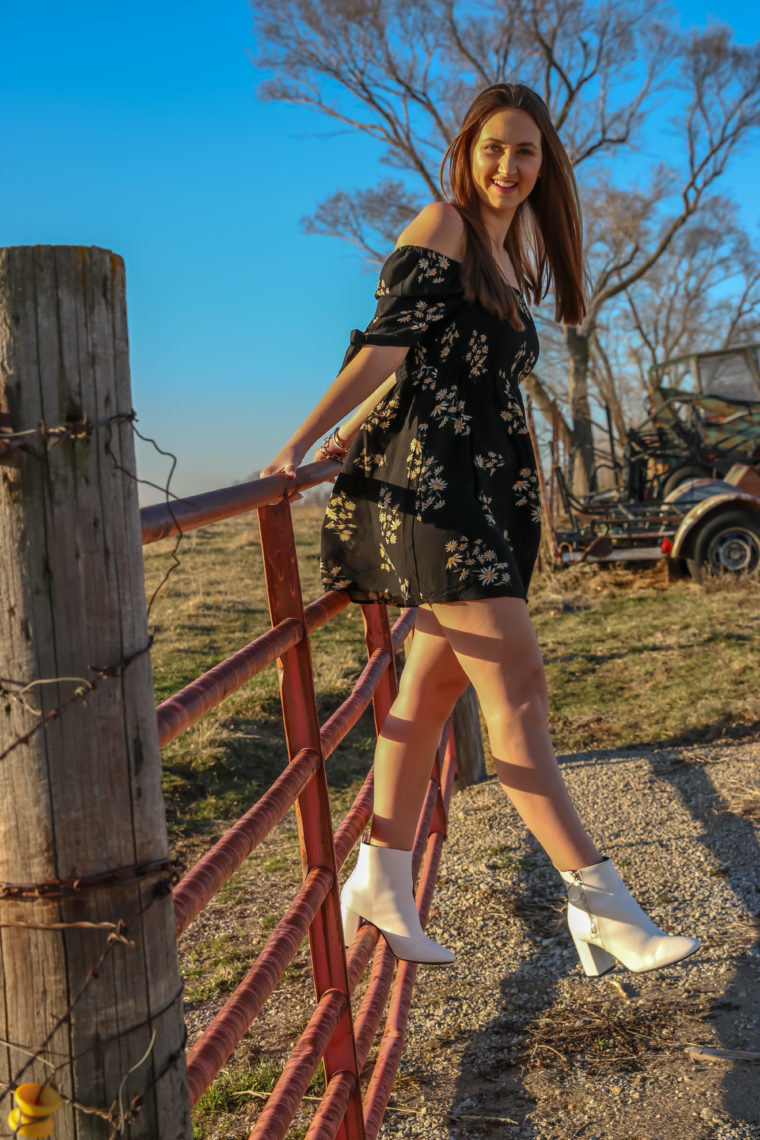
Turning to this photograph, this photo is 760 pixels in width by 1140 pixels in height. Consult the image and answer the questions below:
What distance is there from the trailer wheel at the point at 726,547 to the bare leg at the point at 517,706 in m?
7.46

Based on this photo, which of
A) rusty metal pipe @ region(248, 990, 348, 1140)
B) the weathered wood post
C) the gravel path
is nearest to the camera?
the weathered wood post

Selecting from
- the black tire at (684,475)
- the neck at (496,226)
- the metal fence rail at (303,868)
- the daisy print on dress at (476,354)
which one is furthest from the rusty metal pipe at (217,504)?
the black tire at (684,475)

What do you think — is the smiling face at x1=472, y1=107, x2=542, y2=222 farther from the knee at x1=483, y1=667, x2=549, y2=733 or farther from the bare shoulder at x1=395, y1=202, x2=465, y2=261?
the knee at x1=483, y1=667, x2=549, y2=733

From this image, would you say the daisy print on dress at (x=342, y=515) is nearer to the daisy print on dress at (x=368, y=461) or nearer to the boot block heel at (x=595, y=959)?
the daisy print on dress at (x=368, y=461)

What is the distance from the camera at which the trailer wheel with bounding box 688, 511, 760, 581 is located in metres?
9.10

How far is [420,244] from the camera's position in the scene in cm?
208

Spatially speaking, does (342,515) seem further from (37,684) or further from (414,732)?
(37,684)

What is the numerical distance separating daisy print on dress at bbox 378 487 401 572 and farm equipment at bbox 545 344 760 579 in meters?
7.43

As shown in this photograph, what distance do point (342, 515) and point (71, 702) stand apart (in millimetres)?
1269

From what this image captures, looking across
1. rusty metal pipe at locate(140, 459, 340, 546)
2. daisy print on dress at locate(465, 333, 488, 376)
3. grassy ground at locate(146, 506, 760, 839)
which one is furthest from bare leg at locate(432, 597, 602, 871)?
grassy ground at locate(146, 506, 760, 839)

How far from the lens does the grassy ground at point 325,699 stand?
10.4 feet

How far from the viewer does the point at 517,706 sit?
2.05m

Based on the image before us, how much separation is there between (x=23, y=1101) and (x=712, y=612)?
7712 mm

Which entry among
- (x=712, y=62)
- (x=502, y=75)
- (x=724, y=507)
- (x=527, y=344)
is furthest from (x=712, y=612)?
(x=712, y=62)
